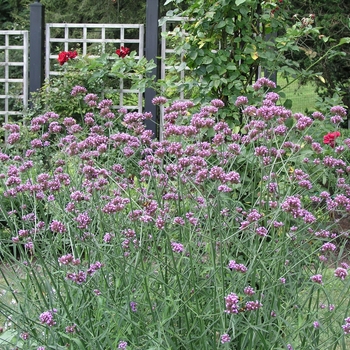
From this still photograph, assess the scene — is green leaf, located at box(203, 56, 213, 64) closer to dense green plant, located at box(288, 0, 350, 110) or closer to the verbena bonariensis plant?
the verbena bonariensis plant

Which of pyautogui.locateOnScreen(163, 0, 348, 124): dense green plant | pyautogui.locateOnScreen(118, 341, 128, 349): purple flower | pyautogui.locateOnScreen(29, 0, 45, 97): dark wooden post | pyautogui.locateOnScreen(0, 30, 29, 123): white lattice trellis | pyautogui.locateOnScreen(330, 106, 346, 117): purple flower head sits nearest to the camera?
pyautogui.locateOnScreen(118, 341, 128, 349): purple flower

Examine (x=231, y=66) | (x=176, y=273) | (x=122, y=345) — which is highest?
(x=231, y=66)

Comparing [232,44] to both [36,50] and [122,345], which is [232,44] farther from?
[36,50]

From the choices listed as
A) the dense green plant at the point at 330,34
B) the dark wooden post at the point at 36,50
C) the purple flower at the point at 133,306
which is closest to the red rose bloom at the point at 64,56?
the dark wooden post at the point at 36,50

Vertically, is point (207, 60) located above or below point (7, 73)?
above

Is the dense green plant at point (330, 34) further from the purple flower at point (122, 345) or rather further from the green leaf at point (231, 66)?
the purple flower at point (122, 345)

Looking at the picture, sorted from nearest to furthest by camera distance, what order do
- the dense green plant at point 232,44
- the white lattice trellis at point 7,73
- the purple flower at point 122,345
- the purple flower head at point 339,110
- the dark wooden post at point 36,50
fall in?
the purple flower at point 122,345 → the purple flower head at point 339,110 → the dense green plant at point 232,44 → the dark wooden post at point 36,50 → the white lattice trellis at point 7,73

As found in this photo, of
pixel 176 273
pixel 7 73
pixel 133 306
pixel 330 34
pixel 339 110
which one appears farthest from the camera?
pixel 7 73

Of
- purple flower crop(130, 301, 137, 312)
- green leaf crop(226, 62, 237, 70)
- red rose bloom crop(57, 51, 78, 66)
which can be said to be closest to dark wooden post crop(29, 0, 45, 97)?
red rose bloom crop(57, 51, 78, 66)

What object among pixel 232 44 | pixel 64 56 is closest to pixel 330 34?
pixel 64 56

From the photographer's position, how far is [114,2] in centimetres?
1279

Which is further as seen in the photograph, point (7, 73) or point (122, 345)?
point (7, 73)

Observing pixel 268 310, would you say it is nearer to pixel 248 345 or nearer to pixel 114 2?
pixel 248 345

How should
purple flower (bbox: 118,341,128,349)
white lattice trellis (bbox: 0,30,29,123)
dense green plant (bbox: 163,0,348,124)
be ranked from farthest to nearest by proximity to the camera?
white lattice trellis (bbox: 0,30,29,123) < dense green plant (bbox: 163,0,348,124) < purple flower (bbox: 118,341,128,349)
